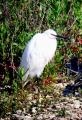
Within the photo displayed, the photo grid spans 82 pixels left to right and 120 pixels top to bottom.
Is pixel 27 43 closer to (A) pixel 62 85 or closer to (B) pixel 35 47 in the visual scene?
(B) pixel 35 47

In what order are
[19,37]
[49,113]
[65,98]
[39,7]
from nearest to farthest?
[49,113] < [65,98] < [19,37] < [39,7]

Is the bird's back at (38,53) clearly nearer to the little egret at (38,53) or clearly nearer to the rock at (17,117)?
the little egret at (38,53)

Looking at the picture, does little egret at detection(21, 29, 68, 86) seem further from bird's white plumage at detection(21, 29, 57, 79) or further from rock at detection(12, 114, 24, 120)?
rock at detection(12, 114, 24, 120)

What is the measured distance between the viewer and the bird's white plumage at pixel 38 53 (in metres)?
5.79

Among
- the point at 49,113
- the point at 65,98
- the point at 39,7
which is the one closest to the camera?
the point at 49,113

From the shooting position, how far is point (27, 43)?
599 centimetres

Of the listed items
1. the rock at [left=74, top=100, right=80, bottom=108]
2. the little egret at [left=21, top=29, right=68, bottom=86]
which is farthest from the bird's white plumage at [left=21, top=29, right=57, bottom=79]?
the rock at [left=74, top=100, right=80, bottom=108]

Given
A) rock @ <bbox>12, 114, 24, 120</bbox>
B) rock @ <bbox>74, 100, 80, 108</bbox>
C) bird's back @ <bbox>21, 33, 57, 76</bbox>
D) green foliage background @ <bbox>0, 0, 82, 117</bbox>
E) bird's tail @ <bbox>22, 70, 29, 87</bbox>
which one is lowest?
rock @ <bbox>12, 114, 24, 120</bbox>

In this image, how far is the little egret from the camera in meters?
5.79

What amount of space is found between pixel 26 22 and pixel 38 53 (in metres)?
0.70

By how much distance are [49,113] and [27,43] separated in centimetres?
102

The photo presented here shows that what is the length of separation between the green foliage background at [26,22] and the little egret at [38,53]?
19 centimetres

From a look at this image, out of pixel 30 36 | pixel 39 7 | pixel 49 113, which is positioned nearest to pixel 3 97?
pixel 49 113

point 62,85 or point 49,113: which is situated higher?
point 62,85
